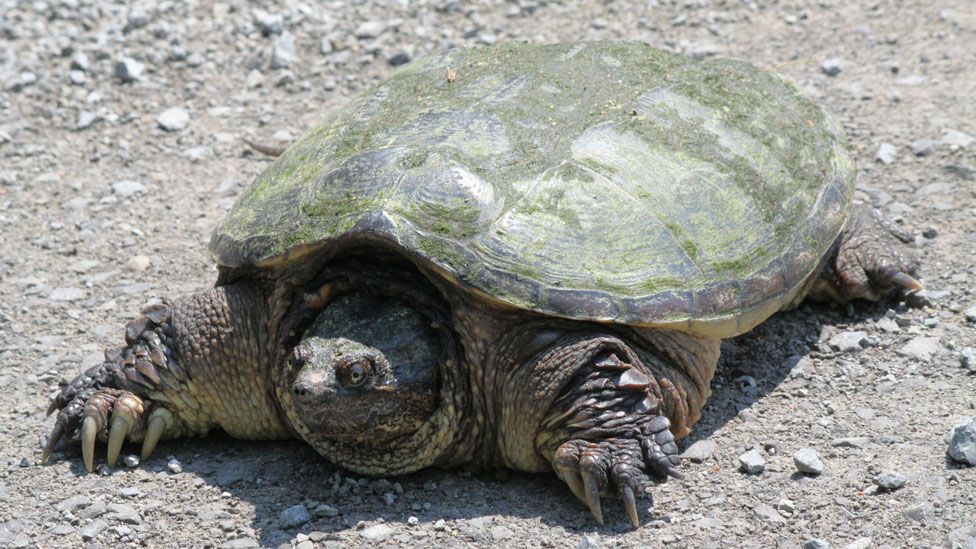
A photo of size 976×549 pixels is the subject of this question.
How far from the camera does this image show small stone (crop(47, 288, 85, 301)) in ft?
18.0

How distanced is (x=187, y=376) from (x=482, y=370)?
3.79 ft

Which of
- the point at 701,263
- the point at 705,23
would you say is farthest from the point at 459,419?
the point at 705,23

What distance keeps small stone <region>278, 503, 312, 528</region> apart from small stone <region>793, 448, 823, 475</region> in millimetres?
1667

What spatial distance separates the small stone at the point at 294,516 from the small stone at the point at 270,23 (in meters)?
4.75

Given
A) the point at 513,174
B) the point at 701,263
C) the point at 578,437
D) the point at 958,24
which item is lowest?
the point at 958,24

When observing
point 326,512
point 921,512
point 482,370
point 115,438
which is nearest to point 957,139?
point 921,512

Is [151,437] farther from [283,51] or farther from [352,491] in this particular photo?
[283,51]

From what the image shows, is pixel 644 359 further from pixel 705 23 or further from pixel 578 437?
pixel 705 23

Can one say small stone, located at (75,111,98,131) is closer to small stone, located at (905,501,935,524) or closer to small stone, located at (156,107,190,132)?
small stone, located at (156,107,190,132)

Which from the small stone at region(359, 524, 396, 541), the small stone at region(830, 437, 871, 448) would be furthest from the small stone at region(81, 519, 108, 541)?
the small stone at region(830, 437, 871, 448)

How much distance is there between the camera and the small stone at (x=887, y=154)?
20.2 feet

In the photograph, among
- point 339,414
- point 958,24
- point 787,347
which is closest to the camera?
point 339,414

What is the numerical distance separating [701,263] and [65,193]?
12.7 feet

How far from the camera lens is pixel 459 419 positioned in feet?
13.4
